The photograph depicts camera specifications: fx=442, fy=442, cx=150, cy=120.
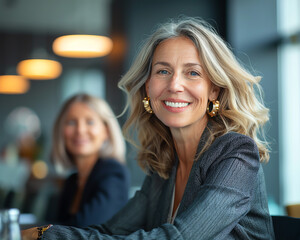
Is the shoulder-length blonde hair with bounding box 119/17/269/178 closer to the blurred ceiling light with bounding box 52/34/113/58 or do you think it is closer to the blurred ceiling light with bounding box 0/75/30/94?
the blurred ceiling light with bounding box 52/34/113/58

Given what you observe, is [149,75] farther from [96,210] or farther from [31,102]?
[31,102]

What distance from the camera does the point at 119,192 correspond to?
2900 mm

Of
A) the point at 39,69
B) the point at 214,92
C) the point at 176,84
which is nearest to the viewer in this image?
the point at 176,84

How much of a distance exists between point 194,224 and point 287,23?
4456 mm

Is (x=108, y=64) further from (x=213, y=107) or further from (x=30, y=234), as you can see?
(x=30, y=234)

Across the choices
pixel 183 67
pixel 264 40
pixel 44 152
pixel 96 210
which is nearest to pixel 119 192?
pixel 96 210

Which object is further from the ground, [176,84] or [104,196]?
[176,84]

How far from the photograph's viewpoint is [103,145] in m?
3.26

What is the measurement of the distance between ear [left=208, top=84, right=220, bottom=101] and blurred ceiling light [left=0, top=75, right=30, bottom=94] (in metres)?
5.79

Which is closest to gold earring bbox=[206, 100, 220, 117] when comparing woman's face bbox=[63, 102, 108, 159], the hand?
the hand

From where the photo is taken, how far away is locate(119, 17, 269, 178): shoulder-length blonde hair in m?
1.75

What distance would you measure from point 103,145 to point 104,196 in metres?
0.54

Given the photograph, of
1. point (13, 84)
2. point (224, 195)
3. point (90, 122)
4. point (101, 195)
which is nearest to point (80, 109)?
point (90, 122)

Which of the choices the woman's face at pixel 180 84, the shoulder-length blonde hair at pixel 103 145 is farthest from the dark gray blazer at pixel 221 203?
the shoulder-length blonde hair at pixel 103 145
